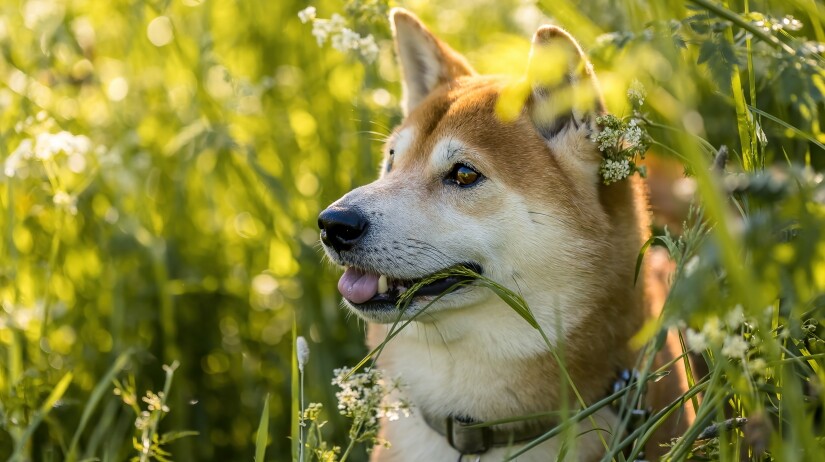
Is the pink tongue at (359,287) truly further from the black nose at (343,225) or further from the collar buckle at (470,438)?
the collar buckle at (470,438)

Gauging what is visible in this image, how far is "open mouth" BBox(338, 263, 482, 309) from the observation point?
2334 mm

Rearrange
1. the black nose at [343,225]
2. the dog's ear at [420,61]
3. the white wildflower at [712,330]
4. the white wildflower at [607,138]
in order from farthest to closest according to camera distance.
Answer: the dog's ear at [420,61] < the black nose at [343,225] < the white wildflower at [607,138] < the white wildflower at [712,330]

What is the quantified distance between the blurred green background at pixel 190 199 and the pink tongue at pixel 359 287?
755 mm

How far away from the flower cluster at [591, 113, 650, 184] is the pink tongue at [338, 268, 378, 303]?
70cm

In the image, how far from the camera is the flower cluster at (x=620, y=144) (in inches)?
80.2

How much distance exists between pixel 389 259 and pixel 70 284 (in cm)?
151

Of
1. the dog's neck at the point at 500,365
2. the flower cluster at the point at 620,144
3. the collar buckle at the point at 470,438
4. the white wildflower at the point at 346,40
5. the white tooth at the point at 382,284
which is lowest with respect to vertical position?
the collar buckle at the point at 470,438

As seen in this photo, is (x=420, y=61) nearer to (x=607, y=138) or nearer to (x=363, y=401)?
(x=607, y=138)

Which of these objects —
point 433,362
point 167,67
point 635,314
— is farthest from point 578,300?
point 167,67

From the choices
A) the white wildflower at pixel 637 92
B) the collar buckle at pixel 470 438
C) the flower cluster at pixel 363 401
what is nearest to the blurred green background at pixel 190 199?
the white wildflower at pixel 637 92

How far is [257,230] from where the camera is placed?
3.52 metres

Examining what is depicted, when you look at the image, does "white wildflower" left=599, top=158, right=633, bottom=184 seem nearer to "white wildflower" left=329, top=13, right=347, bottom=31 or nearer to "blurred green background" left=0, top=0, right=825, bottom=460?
"blurred green background" left=0, top=0, right=825, bottom=460

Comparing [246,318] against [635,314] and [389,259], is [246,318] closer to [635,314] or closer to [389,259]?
[389,259]

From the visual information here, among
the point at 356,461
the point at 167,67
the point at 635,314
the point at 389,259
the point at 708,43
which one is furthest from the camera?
the point at 167,67
